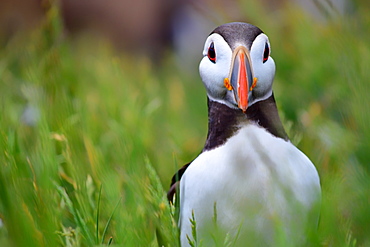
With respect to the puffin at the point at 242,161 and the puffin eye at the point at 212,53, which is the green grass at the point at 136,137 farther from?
the puffin eye at the point at 212,53

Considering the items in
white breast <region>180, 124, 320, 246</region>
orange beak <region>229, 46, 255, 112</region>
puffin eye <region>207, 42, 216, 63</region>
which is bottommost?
white breast <region>180, 124, 320, 246</region>

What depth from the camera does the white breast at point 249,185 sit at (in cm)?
81

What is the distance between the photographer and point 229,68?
0.87 m

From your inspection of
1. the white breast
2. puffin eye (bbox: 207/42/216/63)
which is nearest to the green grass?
the white breast

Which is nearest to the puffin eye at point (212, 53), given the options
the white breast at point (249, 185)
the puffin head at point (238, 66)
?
the puffin head at point (238, 66)

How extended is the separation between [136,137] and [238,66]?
30cm

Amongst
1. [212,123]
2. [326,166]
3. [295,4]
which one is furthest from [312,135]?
[295,4]

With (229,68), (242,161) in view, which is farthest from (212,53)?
(242,161)

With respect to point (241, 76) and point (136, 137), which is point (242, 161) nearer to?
point (241, 76)

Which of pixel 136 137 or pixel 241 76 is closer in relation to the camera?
pixel 241 76

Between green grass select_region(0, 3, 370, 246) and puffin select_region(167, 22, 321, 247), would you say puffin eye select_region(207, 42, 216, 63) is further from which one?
green grass select_region(0, 3, 370, 246)

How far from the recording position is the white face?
87cm

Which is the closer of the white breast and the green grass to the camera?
the green grass

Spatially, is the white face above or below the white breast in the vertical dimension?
above
